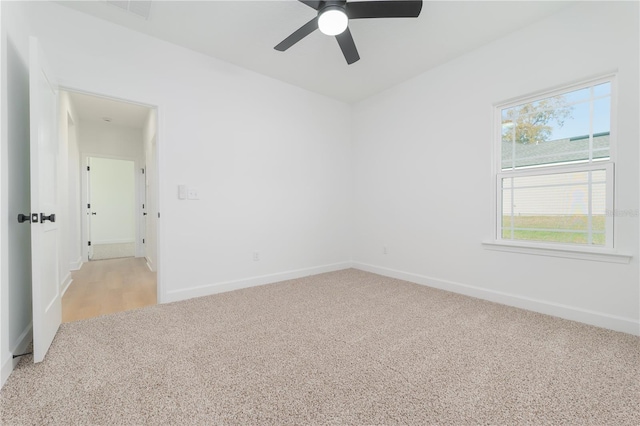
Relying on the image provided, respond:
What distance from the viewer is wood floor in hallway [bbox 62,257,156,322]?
2727mm

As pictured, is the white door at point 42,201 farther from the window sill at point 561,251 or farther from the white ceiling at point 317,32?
the window sill at point 561,251

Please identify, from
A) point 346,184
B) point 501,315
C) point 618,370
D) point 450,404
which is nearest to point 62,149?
point 346,184

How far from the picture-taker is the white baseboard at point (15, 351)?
4.92 feet

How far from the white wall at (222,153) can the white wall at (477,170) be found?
69 cm

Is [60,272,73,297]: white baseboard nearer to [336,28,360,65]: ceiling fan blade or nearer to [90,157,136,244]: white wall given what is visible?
[336,28,360,65]: ceiling fan blade

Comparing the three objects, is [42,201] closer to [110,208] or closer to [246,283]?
[246,283]

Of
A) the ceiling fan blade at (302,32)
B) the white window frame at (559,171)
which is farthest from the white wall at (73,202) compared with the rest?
the white window frame at (559,171)

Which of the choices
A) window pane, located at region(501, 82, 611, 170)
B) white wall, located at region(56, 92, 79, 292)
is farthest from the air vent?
window pane, located at region(501, 82, 611, 170)

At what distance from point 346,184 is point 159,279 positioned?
2.84m

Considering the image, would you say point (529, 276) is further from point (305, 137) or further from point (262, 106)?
Result: point (262, 106)

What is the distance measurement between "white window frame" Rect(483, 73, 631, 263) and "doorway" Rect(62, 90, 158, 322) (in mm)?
3477

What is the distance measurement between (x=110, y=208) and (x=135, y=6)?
6.89 metres

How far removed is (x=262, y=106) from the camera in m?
3.55

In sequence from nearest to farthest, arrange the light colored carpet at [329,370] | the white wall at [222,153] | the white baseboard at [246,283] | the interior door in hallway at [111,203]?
the light colored carpet at [329,370] → the white wall at [222,153] → the white baseboard at [246,283] → the interior door in hallway at [111,203]
